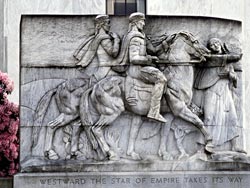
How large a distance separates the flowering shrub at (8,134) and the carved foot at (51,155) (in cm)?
508

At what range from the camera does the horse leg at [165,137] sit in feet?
64.5

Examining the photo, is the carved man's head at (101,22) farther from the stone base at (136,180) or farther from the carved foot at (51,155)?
the stone base at (136,180)

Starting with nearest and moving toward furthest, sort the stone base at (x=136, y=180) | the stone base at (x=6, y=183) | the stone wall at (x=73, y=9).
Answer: the stone base at (x=136, y=180), the stone base at (x=6, y=183), the stone wall at (x=73, y=9)

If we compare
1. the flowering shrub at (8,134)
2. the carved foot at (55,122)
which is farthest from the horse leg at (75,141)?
the flowering shrub at (8,134)

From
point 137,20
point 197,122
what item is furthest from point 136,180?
point 137,20

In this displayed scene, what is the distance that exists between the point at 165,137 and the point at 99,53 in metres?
2.41

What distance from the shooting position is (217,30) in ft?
66.9

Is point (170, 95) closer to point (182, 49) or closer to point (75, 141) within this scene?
point (182, 49)

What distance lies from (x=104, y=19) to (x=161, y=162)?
11.4ft

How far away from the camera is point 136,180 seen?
19.4 metres

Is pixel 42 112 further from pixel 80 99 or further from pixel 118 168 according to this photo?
pixel 118 168

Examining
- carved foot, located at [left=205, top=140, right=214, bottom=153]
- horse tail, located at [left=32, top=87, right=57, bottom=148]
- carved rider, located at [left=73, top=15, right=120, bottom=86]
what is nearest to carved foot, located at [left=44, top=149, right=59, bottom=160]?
A: horse tail, located at [left=32, top=87, right=57, bottom=148]

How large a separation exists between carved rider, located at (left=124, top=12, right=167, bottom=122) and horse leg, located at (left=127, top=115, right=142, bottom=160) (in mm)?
337

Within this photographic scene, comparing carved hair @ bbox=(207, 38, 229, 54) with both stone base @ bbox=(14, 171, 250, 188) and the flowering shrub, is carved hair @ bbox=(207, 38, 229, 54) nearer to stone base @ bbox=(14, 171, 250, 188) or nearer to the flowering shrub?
stone base @ bbox=(14, 171, 250, 188)
